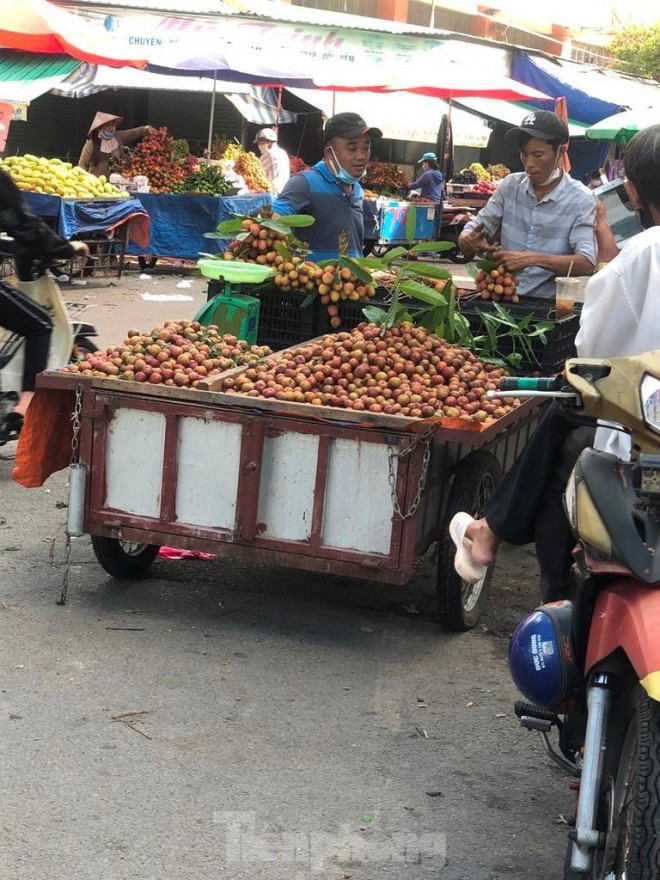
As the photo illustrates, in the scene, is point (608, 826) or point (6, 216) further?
point (6, 216)

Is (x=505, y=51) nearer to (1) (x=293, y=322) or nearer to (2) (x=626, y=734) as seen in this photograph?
(1) (x=293, y=322)

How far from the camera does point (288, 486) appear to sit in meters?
4.85

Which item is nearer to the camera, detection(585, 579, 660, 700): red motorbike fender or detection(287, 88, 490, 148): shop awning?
detection(585, 579, 660, 700): red motorbike fender

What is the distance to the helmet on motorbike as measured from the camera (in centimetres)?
287

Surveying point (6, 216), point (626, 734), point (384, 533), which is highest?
point (6, 216)

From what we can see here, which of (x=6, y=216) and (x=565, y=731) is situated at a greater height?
(x=6, y=216)

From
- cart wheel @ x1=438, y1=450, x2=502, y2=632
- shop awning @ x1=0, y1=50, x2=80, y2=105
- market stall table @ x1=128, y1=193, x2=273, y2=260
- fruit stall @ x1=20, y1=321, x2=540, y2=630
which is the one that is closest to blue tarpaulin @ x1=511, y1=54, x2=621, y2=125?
market stall table @ x1=128, y1=193, x2=273, y2=260

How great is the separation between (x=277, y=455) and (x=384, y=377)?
660 mm

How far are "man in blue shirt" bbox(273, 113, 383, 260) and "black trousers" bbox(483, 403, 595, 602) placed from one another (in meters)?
3.85

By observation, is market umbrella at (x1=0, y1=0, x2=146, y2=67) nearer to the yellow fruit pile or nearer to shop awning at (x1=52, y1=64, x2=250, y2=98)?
the yellow fruit pile

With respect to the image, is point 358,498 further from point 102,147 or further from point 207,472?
point 102,147

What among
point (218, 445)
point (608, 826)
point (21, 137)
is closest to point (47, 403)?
point (218, 445)

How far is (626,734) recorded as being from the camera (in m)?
2.66

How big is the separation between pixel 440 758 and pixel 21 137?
2123cm
